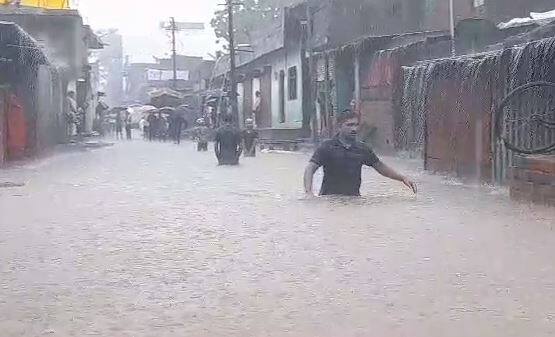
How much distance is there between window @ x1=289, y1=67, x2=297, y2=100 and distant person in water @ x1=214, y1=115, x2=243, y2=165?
46.9 feet

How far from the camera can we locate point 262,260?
267 inches

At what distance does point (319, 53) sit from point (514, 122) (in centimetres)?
1834

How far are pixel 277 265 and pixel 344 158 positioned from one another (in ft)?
12.1

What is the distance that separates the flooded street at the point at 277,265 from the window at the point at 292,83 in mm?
21905

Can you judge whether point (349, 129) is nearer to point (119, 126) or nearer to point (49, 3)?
point (49, 3)

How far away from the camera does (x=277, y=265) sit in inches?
258

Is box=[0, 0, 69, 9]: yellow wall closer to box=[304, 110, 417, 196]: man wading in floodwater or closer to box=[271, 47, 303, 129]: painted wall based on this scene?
box=[271, 47, 303, 129]: painted wall

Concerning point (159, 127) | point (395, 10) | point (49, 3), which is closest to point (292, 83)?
point (395, 10)

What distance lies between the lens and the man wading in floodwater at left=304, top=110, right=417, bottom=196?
1005 centimetres

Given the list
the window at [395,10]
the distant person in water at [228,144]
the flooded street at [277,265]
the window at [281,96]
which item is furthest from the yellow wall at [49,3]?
the flooded street at [277,265]

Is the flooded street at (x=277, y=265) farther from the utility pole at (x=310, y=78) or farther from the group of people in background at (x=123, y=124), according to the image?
the group of people in background at (x=123, y=124)

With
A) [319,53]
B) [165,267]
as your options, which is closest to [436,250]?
[165,267]

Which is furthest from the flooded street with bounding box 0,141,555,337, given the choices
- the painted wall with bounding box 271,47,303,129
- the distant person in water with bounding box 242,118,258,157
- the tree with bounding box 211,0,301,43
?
the tree with bounding box 211,0,301,43

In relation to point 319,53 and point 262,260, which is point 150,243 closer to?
point 262,260
